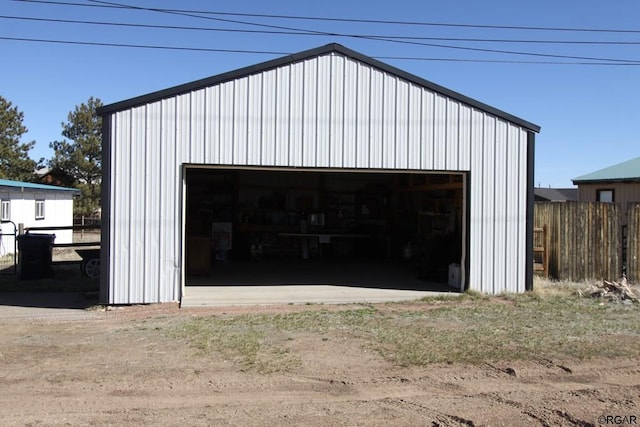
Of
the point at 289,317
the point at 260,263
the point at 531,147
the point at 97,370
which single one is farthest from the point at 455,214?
the point at 97,370

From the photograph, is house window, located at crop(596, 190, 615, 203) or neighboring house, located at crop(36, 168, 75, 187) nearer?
house window, located at crop(596, 190, 615, 203)

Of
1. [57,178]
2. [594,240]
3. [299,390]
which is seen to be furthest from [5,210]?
[57,178]

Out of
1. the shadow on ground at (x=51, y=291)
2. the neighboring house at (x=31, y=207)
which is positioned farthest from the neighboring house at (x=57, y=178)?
the shadow on ground at (x=51, y=291)

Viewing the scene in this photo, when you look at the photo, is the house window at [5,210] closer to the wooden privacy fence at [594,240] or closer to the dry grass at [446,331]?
the dry grass at [446,331]

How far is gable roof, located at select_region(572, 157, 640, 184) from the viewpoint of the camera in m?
25.6

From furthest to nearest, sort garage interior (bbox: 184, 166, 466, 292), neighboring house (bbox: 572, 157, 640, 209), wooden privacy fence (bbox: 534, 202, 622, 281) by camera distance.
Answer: neighboring house (bbox: 572, 157, 640, 209)
garage interior (bbox: 184, 166, 466, 292)
wooden privacy fence (bbox: 534, 202, 622, 281)

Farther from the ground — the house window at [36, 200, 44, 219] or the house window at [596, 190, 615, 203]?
the house window at [596, 190, 615, 203]

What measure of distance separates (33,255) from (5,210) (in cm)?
1089

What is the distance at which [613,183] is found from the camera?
2636cm

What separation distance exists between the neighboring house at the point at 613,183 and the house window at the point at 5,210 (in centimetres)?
2476

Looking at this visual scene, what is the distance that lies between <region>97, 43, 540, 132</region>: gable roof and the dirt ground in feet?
15.7

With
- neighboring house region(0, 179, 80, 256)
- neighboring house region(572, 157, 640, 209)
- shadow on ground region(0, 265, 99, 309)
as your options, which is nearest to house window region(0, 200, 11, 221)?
neighboring house region(0, 179, 80, 256)

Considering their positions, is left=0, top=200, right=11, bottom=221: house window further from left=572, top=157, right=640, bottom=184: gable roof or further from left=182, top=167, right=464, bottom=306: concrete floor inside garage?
left=572, top=157, right=640, bottom=184: gable roof

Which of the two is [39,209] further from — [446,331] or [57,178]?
[446,331]
